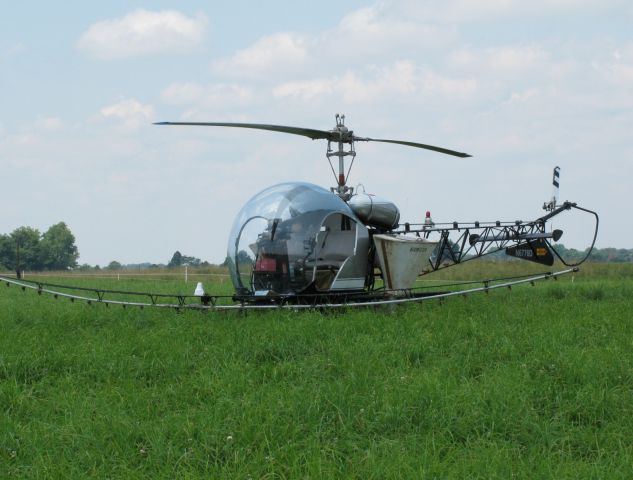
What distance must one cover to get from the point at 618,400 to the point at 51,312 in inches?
322

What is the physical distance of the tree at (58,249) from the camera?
266ft

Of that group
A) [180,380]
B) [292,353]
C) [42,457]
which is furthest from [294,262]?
[42,457]

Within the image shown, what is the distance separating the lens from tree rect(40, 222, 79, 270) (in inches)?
3194

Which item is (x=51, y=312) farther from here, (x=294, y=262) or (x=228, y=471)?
(x=228, y=471)

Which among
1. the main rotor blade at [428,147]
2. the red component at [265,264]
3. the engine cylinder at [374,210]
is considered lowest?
the red component at [265,264]

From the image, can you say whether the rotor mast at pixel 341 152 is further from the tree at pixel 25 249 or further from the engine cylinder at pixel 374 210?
the tree at pixel 25 249

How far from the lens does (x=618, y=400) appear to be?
557 cm

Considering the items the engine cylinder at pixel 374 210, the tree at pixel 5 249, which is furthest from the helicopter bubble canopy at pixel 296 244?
the tree at pixel 5 249

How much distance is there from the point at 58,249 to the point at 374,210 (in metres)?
79.5

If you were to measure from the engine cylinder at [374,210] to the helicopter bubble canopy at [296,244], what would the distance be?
30 centimetres

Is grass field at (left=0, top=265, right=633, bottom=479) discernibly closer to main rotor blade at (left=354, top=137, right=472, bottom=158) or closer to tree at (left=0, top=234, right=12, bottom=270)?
main rotor blade at (left=354, top=137, right=472, bottom=158)

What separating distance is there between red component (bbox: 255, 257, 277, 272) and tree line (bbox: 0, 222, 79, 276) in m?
72.9

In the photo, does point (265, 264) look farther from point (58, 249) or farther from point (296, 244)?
point (58, 249)

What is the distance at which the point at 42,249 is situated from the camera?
272 feet
